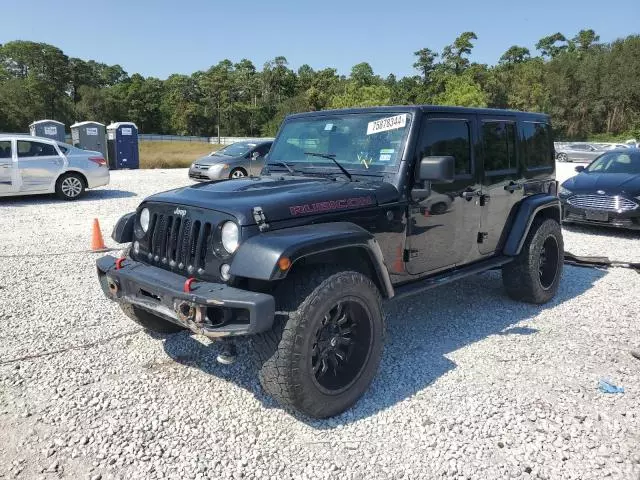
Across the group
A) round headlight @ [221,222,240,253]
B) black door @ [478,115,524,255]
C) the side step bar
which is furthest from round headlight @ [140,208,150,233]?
black door @ [478,115,524,255]

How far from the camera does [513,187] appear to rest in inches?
196

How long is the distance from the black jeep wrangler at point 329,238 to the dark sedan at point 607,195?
4795mm

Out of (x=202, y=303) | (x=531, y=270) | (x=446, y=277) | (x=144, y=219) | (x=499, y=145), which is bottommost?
(x=531, y=270)

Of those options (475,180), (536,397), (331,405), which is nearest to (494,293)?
(475,180)

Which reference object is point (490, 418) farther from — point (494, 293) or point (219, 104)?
point (219, 104)

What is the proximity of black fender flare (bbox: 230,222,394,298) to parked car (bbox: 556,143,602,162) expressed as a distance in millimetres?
29938

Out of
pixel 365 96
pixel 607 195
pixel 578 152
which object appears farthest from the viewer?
pixel 365 96

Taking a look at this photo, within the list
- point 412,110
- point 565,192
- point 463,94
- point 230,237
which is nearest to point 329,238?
point 230,237

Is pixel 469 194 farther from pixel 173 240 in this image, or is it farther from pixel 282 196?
pixel 173 240

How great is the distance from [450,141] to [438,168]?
802 millimetres

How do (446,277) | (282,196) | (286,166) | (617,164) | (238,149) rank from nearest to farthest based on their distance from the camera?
(282,196), (446,277), (286,166), (617,164), (238,149)

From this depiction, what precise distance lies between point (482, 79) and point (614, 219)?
60.8 meters

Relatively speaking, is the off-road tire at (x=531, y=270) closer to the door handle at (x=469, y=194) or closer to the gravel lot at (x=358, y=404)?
the gravel lot at (x=358, y=404)

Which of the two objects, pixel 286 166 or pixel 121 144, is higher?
pixel 121 144
